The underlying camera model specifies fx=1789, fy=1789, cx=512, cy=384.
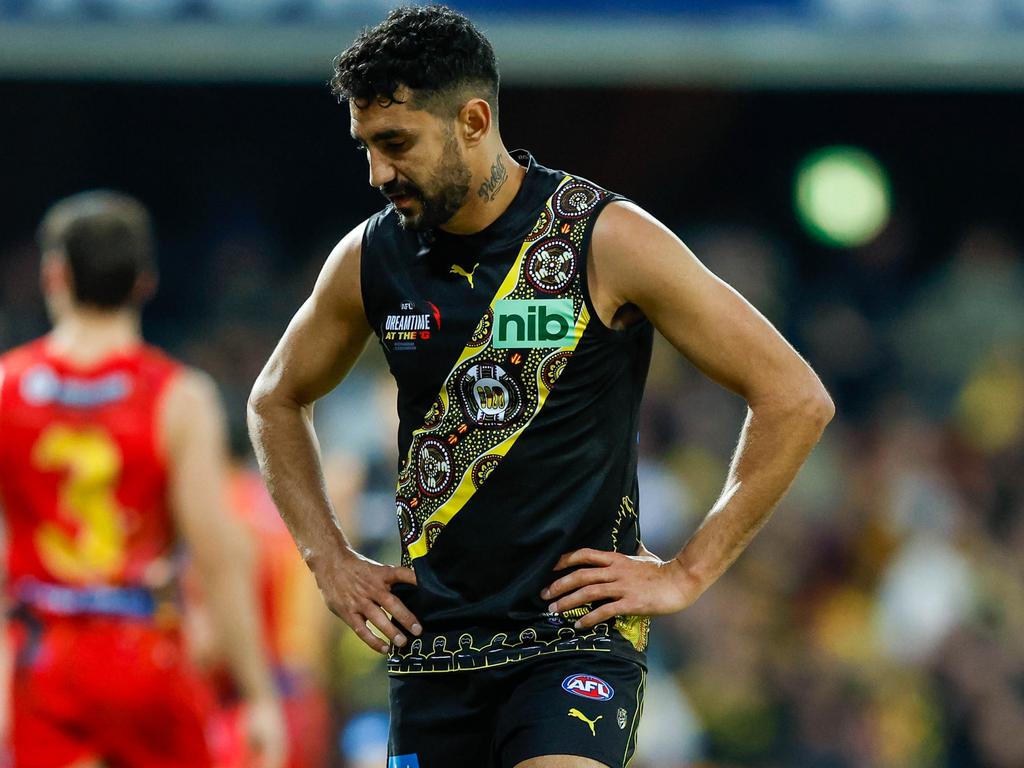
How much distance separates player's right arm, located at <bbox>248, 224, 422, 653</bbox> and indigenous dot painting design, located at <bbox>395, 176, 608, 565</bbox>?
29cm

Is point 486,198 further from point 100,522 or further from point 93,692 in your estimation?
point 93,692

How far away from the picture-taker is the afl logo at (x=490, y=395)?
410 cm

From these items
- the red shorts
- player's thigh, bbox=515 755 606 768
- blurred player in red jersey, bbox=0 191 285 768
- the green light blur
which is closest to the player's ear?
player's thigh, bbox=515 755 606 768

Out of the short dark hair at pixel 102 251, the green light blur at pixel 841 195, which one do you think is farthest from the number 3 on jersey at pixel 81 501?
the green light blur at pixel 841 195

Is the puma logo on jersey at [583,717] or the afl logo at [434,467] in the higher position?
the afl logo at [434,467]

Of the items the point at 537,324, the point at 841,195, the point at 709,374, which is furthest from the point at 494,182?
the point at 841,195

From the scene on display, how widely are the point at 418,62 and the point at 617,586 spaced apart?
127 centimetres

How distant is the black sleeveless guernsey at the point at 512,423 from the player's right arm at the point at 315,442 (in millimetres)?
Result: 134

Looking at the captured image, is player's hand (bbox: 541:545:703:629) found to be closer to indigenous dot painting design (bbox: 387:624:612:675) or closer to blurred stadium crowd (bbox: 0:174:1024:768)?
indigenous dot painting design (bbox: 387:624:612:675)

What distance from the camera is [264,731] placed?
6.35m

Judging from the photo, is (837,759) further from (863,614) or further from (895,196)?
(895,196)

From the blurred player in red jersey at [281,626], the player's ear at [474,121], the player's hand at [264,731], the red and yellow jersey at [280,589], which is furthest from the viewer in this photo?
the red and yellow jersey at [280,589]

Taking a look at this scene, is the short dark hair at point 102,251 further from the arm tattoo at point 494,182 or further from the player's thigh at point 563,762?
the player's thigh at point 563,762

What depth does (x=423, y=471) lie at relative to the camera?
4.21m
